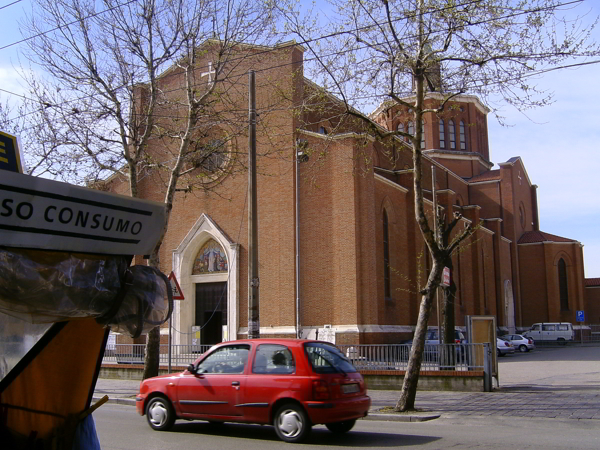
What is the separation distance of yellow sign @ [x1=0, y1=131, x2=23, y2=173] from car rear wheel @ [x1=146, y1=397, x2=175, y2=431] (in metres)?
7.37

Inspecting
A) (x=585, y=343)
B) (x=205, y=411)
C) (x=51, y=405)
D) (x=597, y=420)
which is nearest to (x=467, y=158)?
(x=585, y=343)

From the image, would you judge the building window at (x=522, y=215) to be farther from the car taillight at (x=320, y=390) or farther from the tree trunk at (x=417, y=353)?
the car taillight at (x=320, y=390)

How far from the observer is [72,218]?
3441 mm

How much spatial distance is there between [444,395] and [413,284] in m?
16.8

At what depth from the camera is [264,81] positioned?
94.7ft

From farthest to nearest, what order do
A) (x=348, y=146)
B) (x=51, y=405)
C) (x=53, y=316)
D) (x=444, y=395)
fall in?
(x=348, y=146) < (x=444, y=395) < (x=51, y=405) < (x=53, y=316)

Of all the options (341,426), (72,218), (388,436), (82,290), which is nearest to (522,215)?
(388,436)

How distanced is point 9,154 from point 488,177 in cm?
5054

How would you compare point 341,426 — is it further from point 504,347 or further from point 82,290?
point 504,347

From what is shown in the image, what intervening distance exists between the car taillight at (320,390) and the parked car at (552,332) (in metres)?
42.6

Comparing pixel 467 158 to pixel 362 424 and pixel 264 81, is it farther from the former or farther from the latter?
pixel 362 424

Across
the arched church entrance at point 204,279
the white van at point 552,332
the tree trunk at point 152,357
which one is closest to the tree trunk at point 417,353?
the tree trunk at point 152,357

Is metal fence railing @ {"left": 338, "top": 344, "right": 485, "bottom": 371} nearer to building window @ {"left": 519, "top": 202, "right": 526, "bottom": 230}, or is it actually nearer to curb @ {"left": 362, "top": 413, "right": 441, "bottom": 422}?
curb @ {"left": 362, "top": 413, "right": 441, "bottom": 422}

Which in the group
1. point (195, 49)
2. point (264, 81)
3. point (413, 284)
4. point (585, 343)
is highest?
point (264, 81)
